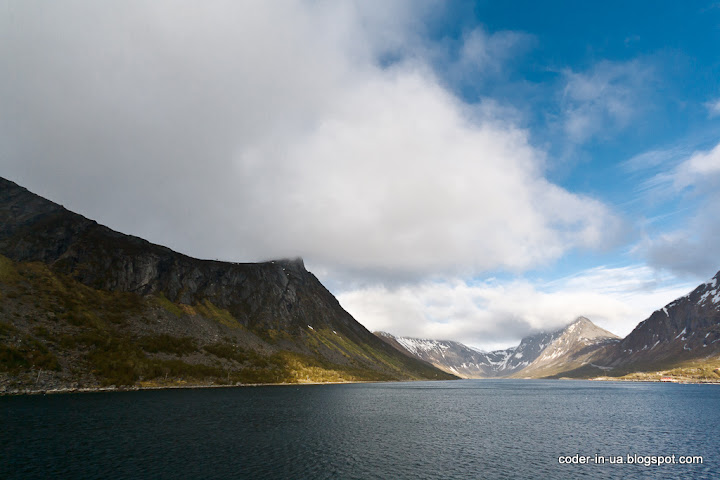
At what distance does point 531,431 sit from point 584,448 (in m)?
18.3

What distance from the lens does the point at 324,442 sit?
70688 mm

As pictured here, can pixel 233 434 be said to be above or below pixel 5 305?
below

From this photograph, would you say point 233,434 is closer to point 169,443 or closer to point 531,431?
point 169,443

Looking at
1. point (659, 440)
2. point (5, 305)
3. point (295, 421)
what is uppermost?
point (5, 305)

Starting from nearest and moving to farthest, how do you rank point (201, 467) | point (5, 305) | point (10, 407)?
point (201, 467) < point (10, 407) < point (5, 305)

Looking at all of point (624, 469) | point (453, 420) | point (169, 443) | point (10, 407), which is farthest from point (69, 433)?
point (624, 469)

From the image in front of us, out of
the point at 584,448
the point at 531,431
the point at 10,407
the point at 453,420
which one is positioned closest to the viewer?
the point at 584,448

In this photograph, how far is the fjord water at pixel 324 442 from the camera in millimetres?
50156

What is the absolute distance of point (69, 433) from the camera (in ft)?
227

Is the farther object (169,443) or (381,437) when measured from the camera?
(381,437)

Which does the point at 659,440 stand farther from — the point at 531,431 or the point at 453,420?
the point at 453,420

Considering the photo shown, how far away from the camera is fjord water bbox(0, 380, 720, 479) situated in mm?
50156

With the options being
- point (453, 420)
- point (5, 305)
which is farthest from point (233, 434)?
point (5, 305)

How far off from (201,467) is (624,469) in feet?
203
